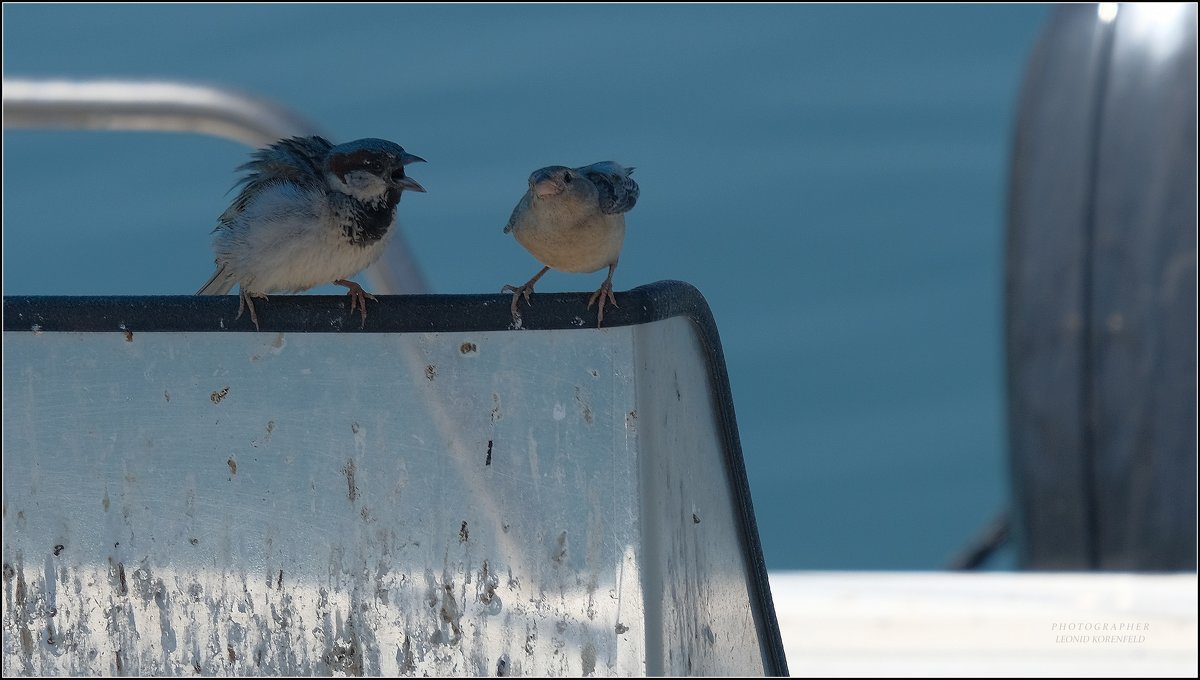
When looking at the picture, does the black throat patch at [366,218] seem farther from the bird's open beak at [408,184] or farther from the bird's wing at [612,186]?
the bird's wing at [612,186]

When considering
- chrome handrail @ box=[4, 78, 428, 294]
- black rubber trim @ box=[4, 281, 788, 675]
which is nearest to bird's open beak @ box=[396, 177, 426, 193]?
black rubber trim @ box=[4, 281, 788, 675]

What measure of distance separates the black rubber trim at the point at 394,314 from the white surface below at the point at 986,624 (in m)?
0.67

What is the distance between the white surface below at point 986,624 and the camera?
1515 mm

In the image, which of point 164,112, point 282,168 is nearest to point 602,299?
point 282,168

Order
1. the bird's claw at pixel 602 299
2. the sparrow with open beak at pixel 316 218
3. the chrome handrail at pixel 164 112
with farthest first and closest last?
the chrome handrail at pixel 164 112 → the sparrow with open beak at pixel 316 218 → the bird's claw at pixel 602 299

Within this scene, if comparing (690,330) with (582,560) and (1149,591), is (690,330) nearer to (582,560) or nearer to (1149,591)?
(582,560)

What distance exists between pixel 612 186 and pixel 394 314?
45 cm

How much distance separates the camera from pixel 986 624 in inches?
64.6

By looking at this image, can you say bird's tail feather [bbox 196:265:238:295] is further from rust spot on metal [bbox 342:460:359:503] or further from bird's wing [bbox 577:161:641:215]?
rust spot on metal [bbox 342:460:359:503]

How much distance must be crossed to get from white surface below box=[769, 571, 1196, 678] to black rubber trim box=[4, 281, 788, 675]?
666mm

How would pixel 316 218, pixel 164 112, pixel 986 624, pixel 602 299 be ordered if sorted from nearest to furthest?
pixel 602 299 < pixel 316 218 < pixel 986 624 < pixel 164 112

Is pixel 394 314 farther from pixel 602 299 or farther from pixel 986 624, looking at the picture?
pixel 986 624

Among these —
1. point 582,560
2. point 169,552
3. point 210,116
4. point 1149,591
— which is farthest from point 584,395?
point 210,116

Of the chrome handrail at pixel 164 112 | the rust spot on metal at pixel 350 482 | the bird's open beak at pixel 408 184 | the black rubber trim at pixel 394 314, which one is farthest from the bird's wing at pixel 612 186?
the chrome handrail at pixel 164 112
